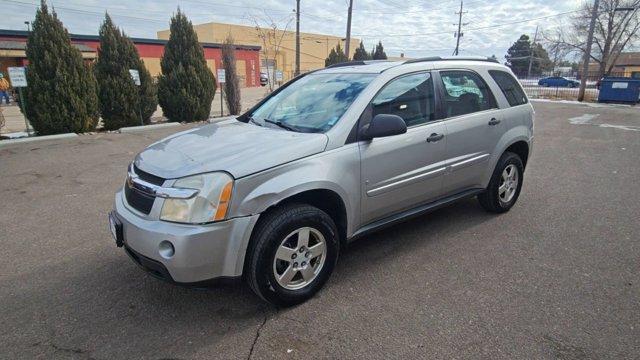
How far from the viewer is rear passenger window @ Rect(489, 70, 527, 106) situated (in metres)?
4.51

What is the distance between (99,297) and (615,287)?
13.1 feet

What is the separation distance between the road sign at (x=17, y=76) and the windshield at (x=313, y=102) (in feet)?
26.5

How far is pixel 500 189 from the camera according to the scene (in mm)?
4539

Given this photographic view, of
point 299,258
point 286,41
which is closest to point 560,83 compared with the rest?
point 286,41

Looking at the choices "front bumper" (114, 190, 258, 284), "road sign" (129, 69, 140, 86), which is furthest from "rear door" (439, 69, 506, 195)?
"road sign" (129, 69, 140, 86)

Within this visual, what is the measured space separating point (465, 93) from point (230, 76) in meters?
12.4

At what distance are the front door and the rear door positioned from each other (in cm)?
17

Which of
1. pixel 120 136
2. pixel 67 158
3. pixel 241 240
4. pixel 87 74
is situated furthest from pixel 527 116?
pixel 87 74

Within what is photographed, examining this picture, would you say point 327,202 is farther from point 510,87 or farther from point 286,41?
point 286,41

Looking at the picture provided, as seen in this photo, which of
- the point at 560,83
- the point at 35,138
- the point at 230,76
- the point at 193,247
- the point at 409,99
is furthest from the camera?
the point at 560,83

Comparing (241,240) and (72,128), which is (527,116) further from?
(72,128)

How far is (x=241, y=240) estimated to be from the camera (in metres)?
2.56

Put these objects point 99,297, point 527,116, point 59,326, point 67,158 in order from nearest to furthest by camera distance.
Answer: point 59,326 → point 99,297 → point 527,116 → point 67,158

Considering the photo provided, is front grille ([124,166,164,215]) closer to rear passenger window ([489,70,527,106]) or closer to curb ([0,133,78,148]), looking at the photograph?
rear passenger window ([489,70,527,106])
